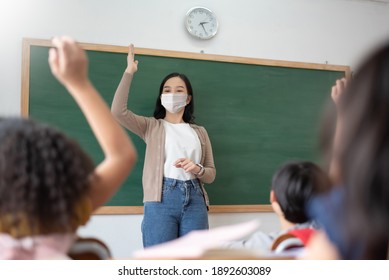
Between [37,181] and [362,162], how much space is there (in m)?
0.47

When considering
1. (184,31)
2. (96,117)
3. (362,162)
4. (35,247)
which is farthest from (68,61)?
(184,31)

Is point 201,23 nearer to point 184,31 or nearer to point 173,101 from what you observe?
point 184,31

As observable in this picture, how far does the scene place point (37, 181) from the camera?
0.67 meters

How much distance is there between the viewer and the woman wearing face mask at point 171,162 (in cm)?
256

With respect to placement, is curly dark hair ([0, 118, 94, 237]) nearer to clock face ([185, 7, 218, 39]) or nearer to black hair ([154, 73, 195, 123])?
black hair ([154, 73, 195, 123])

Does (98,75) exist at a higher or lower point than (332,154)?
higher

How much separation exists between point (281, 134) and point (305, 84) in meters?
0.46

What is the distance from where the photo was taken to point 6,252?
0.71 m

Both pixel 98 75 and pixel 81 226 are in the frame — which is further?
pixel 98 75

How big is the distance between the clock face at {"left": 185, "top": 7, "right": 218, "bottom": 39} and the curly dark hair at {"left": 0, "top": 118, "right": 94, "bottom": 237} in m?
2.51
